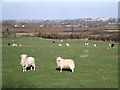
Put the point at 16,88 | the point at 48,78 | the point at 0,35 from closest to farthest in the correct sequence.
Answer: the point at 16,88 < the point at 48,78 < the point at 0,35

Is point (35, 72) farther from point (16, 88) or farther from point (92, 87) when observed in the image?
point (92, 87)

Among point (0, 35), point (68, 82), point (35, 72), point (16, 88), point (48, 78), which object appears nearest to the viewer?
point (16, 88)

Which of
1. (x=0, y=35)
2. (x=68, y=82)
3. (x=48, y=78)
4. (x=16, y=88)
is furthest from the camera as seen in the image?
(x=0, y=35)

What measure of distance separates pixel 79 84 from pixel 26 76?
4.37 meters

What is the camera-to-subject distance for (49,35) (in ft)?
254

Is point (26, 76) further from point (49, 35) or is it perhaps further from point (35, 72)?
point (49, 35)

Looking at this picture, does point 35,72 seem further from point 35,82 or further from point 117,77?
point 117,77

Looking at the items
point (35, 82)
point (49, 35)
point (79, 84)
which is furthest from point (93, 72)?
point (49, 35)

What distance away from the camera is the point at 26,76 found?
15.6m

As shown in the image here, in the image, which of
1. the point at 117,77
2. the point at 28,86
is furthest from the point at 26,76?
the point at 117,77

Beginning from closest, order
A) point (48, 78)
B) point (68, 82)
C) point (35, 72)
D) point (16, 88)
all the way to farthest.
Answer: point (16, 88), point (68, 82), point (48, 78), point (35, 72)

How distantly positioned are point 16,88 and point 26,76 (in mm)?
2895

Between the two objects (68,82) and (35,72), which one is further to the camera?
(35,72)

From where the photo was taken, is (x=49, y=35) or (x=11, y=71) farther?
(x=49, y=35)
